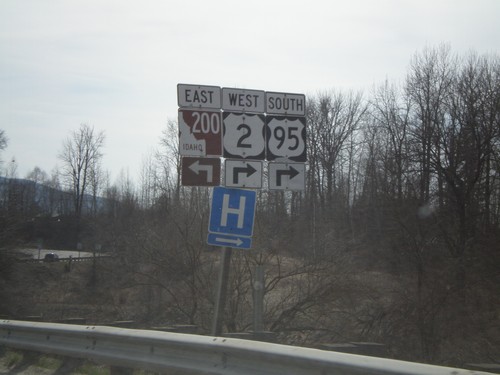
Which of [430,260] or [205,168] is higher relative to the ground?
[205,168]

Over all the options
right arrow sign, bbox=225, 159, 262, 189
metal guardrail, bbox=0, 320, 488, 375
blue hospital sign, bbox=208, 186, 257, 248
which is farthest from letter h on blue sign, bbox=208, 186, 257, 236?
metal guardrail, bbox=0, 320, 488, 375

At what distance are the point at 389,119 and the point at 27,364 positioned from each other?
110 ft

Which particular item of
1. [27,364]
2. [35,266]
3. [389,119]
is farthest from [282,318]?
[35,266]

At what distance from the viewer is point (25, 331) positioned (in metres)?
8.04

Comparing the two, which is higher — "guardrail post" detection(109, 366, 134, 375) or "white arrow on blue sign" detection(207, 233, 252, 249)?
"white arrow on blue sign" detection(207, 233, 252, 249)

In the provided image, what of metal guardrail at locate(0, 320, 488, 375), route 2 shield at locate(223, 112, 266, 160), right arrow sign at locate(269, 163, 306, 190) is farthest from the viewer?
right arrow sign at locate(269, 163, 306, 190)

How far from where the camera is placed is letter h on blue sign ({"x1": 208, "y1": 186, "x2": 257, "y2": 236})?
7.45 metres

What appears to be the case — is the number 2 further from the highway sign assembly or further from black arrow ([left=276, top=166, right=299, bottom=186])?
black arrow ([left=276, top=166, right=299, bottom=186])

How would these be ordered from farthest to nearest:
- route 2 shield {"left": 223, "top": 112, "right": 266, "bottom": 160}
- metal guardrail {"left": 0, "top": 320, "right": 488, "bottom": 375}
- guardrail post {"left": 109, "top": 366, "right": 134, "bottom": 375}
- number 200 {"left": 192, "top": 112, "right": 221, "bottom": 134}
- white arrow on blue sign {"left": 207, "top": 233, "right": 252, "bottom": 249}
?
route 2 shield {"left": 223, "top": 112, "right": 266, "bottom": 160}
number 200 {"left": 192, "top": 112, "right": 221, "bottom": 134}
white arrow on blue sign {"left": 207, "top": 233, "right": 252, "bottom": 249}
guardrail post {"left": 109, "top": 366, "right": 134, "bottom": 375}
metal guardrail {"left": 0, "top": 320, "right": 488, "bottom": 375}

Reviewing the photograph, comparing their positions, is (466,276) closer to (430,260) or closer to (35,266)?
(430,260)

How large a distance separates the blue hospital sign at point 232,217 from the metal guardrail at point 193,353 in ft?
5.37

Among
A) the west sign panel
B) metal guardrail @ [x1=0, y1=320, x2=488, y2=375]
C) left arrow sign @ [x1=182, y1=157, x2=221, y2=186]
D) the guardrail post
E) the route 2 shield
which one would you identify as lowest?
the guardrail post

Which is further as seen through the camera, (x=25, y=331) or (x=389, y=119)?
(x=389, y=119)

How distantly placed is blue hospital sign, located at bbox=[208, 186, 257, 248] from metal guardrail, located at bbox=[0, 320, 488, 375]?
1.64 metres
